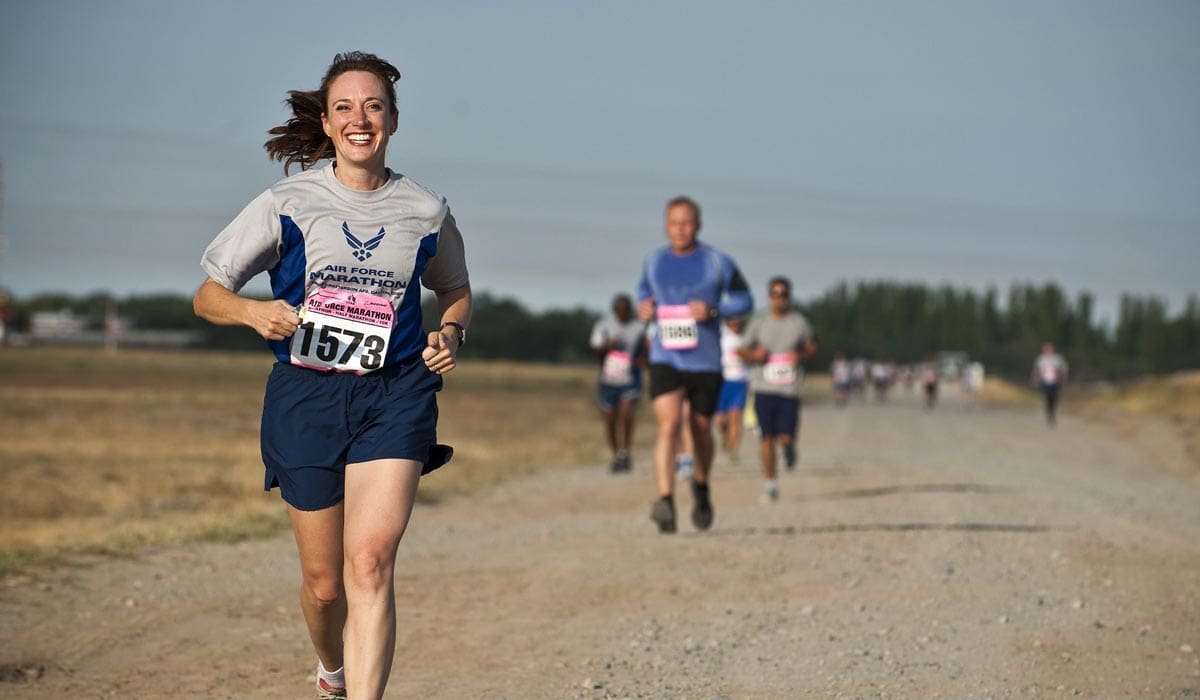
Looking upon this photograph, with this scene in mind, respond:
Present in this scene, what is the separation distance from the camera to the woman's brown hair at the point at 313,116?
5496 mm

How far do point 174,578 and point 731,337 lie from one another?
12007 mm

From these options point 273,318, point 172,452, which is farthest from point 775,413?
point 172,452

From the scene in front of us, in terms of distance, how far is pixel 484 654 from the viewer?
744 cm

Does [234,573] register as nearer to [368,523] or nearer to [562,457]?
[368,523]

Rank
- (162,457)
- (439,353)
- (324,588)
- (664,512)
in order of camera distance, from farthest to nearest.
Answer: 1. (162,457)
2. (664,512)
3. (324,588)
4. (439,353)

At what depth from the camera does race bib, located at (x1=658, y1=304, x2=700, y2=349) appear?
1127cm

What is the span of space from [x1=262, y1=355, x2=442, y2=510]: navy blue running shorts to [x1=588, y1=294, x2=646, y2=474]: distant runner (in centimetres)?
1326

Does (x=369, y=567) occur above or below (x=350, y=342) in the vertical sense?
below

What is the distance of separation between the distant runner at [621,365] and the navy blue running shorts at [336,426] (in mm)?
13260

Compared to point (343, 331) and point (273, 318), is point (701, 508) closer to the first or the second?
point (343, 331)

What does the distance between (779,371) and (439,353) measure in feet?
33.9

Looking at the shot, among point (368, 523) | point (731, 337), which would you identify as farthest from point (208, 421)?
point (368, 523)

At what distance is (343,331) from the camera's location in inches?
207

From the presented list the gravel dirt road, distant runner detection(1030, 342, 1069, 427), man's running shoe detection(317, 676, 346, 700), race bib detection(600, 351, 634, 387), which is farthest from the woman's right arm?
distant runner detection(1030, 342, 1069, 427)
